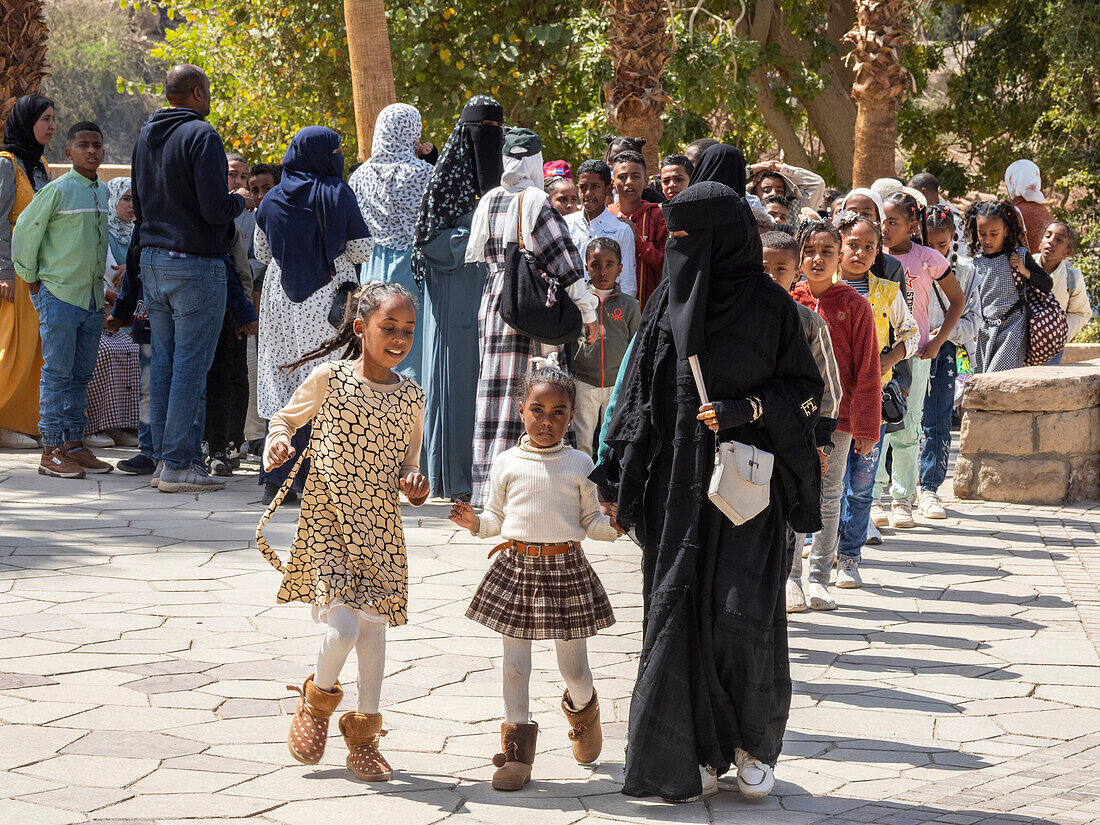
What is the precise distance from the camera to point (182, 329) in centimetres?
852

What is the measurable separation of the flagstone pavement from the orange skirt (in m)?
2.19

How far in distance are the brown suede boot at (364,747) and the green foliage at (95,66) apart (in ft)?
148

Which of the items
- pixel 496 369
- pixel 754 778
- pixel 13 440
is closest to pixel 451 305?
pixel 496 369

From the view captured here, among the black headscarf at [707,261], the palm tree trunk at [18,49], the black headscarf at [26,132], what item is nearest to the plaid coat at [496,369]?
the black headscarf at [707,261]

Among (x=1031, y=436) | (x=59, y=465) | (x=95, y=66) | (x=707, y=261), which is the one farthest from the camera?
(x=95, y=66)

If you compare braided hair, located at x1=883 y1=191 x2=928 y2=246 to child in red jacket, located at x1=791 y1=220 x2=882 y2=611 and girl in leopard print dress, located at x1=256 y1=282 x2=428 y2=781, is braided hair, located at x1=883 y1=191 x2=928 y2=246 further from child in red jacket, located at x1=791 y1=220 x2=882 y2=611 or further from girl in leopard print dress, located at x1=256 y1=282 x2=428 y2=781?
girl in leopard print dress, located at x1=256 y1=282 x2=428 y2=781

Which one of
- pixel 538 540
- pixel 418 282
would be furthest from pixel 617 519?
pixel 418 282

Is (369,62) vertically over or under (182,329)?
over

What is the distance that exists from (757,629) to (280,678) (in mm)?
2051

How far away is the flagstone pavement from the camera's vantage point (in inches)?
159

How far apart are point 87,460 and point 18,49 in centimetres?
525

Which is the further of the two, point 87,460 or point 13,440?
point 13,440

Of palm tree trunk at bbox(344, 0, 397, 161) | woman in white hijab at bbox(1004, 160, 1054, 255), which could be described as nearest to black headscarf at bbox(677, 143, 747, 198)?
palm tree trunk at bbox(344, 0, 397, 161)

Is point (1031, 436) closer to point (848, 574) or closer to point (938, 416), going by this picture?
point (938, 416)
